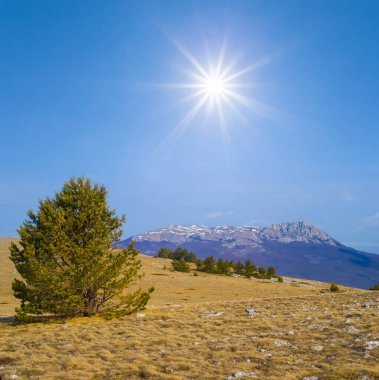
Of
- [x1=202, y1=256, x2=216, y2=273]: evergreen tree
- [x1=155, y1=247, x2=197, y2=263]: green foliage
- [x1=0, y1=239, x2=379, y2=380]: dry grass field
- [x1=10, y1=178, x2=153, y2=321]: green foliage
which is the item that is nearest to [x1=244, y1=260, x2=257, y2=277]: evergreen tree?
[x1=202, y1=256, x2=216, y2=273]: evergreen tree

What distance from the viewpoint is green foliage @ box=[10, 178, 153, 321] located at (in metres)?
20.3

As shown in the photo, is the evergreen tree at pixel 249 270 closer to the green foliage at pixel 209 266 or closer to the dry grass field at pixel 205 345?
the green foliage at pixel 209 266

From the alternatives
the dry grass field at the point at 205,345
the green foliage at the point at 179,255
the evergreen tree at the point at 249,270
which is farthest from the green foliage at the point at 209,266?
the dry grass field at the point at 205,345

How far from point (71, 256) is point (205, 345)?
11.3 metres

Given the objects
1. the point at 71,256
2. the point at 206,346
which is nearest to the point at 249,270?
the point at 71,256

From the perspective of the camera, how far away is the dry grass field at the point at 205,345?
1110cm

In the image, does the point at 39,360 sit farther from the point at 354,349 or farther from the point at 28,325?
the point at 354,349

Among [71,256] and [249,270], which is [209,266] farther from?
[71,256]

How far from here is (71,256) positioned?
21719mm

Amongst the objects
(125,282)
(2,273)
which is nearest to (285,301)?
(125,282)

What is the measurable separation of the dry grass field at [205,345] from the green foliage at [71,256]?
1.47 m

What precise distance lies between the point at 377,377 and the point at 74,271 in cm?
1711

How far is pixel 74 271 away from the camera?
2075 cm

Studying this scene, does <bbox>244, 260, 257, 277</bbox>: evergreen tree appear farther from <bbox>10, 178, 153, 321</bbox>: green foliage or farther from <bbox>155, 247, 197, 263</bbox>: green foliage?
<bbox>10, 178, 153, 321</bbox>: green foliage
